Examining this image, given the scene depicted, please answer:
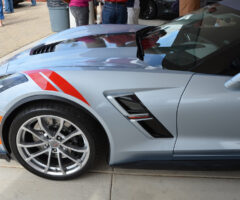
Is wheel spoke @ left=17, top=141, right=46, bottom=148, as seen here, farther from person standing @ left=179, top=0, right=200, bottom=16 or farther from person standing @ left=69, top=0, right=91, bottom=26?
person standing @ left=69, top=0, right=91, bottom=26

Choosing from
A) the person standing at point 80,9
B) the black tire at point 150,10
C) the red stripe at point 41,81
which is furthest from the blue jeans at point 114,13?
the black tire at point 150,10

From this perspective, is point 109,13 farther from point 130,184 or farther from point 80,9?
point 130,184

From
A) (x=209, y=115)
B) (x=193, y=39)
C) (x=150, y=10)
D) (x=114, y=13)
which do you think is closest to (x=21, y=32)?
(x=150, y=10)

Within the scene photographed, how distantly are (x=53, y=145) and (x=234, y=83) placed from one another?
4.55ft

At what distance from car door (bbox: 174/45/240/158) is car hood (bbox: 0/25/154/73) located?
412mm

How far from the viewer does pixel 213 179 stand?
2.21m

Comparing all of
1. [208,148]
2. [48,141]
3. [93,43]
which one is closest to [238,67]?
[208,148]

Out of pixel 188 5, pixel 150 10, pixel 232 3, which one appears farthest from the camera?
pixel 150 10

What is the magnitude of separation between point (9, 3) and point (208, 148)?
11516 millimetres

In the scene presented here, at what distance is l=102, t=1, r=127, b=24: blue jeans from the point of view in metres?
4.16

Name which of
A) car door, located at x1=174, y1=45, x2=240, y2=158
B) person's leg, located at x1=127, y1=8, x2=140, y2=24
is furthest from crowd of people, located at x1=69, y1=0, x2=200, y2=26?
car door, located at x1=174, y1=45, x2=240, y2=158

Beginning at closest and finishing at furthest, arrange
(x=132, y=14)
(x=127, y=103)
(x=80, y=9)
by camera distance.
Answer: (x=127, y=103)
(x=80, y=9)
(x=132, y=14)

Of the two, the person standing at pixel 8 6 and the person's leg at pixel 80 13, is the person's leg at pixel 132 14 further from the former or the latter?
the person standing at pixel 8 6

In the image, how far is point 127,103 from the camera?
178 centimetres
